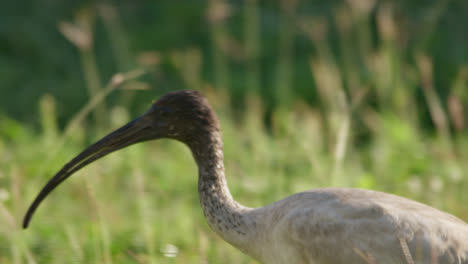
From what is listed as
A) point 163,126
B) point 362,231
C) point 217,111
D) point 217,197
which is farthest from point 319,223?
point 217,111

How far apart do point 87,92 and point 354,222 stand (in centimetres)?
641

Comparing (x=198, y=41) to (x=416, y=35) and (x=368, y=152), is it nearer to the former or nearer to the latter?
(x=416, y=35)

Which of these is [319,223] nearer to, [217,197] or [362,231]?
[362,231]

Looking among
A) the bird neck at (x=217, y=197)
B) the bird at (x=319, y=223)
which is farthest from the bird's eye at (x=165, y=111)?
the bird neck at (x=217, y=197)

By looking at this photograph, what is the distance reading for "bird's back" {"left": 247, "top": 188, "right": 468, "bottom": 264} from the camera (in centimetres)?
307

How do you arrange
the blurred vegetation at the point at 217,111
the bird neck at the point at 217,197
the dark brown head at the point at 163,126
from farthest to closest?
the blurred vegetation at the point at 217,111
the dark brown head at the point at 163,126
the bird neck at the point at 217,197

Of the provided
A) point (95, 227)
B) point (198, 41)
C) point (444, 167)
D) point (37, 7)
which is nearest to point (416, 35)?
point (198, 41)

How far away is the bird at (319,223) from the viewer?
3.09 metres

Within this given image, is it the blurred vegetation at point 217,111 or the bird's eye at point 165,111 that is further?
the blurred vegetation at point 217,111

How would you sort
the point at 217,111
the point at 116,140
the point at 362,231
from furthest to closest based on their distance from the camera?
the point at 217,111, the point at 116,140, the point at 362,231

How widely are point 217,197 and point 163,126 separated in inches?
18.8

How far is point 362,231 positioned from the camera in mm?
3143

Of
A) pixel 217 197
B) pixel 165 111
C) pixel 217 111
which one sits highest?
pixel 217 111

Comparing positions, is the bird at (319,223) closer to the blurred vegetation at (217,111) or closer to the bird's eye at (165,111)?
the bird's eye at (165,111)
